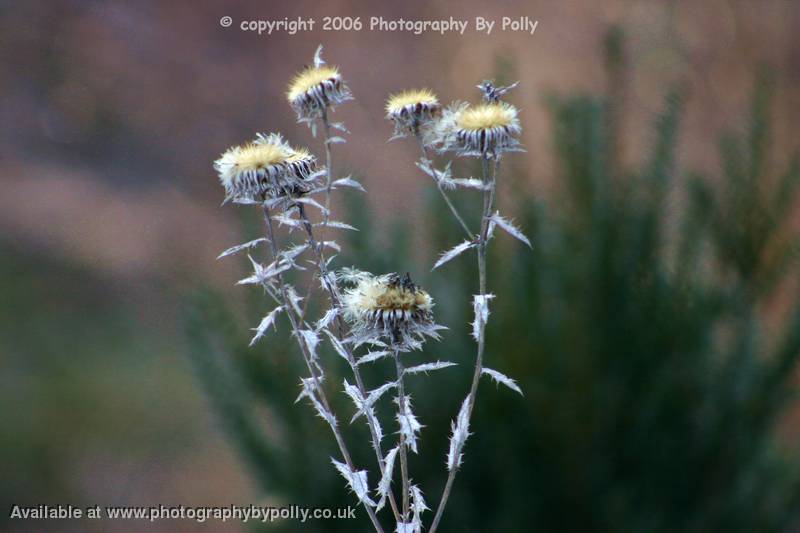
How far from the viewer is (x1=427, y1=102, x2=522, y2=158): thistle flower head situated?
78cm

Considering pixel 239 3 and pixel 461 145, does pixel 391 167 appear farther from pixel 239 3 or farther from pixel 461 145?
pixel 461 145

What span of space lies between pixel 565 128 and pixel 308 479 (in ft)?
3.85

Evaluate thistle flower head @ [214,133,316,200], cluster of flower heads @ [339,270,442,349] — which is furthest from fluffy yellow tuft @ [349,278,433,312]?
thistle flower head @ [214,133,316,200]

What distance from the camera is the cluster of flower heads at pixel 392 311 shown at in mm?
797

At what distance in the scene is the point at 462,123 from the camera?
0.80 m

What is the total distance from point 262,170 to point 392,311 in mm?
193

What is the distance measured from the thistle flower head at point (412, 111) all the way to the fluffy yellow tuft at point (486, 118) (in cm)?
5

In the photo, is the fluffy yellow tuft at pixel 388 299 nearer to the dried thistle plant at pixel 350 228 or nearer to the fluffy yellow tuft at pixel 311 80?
the dried thistle plant at pixel 350 228

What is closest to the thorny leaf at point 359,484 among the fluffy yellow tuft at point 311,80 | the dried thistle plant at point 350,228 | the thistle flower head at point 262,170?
the dried thistle plant at point 350,228

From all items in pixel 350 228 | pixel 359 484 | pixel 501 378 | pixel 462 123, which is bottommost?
pixel 359 484

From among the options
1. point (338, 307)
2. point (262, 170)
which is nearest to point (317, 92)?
point (262, 170)

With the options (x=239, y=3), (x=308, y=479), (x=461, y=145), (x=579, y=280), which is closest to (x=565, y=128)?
(x=579, y=280)

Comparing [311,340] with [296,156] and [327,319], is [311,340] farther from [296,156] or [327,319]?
[296,156]

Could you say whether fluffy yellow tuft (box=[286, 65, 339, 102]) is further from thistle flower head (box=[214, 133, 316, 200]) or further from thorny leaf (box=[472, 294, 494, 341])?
thorny leaf (box=[472, 294, 494, 341])
